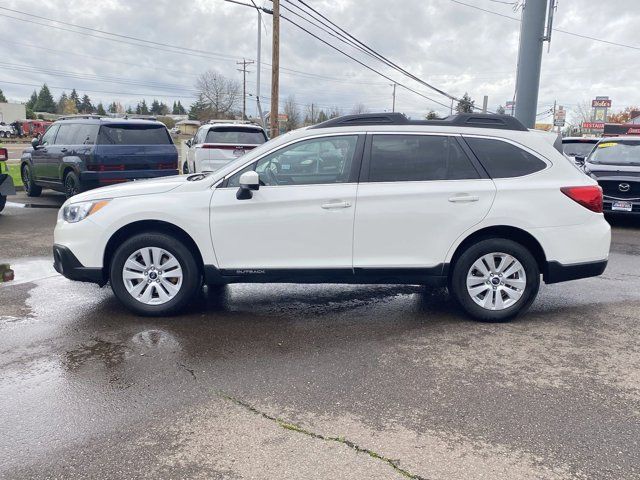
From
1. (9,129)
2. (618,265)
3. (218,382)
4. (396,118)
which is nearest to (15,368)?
(218,382)

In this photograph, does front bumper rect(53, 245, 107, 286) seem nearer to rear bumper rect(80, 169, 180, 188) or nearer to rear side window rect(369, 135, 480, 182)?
rear side window rect(369, 135, 480, 182)

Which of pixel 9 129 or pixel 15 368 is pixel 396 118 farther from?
pixel 9 129

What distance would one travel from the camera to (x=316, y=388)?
385 centimetres

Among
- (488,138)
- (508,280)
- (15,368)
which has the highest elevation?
(488,138)

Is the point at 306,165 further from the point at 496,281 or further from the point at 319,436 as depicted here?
the point at 319,436

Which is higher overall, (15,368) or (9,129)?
(9,129)

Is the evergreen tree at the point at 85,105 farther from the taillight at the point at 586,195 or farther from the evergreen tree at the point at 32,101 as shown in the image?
the taillight at the point at 586,195

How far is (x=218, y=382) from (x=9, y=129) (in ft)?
224

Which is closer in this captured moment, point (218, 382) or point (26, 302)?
point (218, 382)

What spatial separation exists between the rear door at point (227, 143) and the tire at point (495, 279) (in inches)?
361

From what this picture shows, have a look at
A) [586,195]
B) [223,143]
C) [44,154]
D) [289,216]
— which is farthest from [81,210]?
[223,143]

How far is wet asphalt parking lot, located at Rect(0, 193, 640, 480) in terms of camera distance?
3.01m

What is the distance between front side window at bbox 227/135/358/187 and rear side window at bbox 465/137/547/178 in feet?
3.78

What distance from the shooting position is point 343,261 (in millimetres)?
5090
